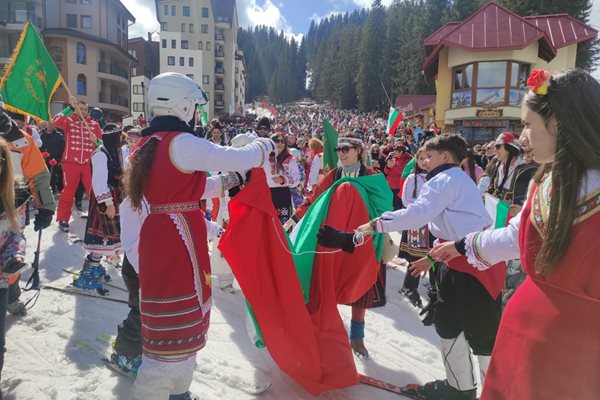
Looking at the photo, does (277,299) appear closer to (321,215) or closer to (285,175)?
(321,215)

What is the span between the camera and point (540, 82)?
166 cm

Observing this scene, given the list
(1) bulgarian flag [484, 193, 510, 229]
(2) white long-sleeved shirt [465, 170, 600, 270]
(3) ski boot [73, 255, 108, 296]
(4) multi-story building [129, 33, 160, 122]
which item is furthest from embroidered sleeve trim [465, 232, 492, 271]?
(4) multi-story building [129, 33, 160, 122]

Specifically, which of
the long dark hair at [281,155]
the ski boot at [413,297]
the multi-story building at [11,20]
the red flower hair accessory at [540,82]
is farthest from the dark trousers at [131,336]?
the multi-story building at [11,20]

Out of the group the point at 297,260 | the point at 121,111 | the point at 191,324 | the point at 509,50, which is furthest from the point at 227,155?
the point at 121,111

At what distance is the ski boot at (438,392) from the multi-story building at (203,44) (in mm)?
54499

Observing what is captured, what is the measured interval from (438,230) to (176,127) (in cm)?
185

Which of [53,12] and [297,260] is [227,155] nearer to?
[297,260]

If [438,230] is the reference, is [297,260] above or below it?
below

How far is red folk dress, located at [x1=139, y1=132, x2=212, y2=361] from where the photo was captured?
7.98 ft

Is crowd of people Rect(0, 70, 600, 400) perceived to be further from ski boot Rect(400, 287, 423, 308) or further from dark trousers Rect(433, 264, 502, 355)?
ski boot Rect(400, 287, 423, 308)

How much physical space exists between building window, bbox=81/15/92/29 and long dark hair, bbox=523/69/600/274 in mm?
43677

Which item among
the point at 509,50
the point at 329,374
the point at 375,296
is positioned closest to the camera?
the point at 329,374

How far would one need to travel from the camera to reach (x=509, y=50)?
22500 millimetres

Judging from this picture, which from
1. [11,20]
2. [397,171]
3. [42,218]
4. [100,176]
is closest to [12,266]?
[42,218]
